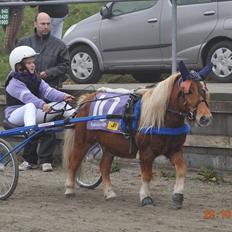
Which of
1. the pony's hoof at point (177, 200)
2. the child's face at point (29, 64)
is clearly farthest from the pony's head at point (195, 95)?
the child's face at point (29, 64)

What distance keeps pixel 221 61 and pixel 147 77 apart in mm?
2289

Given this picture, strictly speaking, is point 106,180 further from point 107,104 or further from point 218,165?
point 218,165

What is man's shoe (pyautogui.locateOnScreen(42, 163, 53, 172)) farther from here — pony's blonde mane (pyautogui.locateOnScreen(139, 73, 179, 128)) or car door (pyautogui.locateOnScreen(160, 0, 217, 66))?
pony's blonde mane (pyautogui.locateOnScreen(139, 73, 179, 128))

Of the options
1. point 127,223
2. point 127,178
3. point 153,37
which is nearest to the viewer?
point 127,223

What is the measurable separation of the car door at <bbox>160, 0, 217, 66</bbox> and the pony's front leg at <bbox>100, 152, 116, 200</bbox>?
385 centimetres

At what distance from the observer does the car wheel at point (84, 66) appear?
13750 millimetres

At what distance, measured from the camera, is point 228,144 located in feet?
33.0

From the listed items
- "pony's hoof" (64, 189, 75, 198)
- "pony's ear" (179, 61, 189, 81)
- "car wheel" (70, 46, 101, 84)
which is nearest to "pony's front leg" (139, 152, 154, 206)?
"pony's ear" (179, 61, 189, 81)

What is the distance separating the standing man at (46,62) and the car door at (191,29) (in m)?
2.23

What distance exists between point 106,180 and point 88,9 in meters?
9.12

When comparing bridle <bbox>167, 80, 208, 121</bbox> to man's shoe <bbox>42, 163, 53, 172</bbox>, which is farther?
man's shoe <bbox>42, 163, 53, 172</bbox>

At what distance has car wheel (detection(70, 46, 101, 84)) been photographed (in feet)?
45.1

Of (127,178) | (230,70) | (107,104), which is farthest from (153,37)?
(107,104)

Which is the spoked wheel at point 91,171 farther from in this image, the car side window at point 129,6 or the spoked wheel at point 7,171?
the car side window at point 129,6
